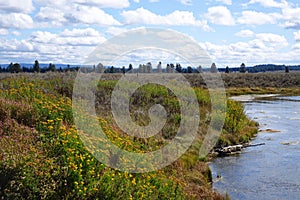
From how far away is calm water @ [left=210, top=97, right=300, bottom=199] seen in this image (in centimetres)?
1096

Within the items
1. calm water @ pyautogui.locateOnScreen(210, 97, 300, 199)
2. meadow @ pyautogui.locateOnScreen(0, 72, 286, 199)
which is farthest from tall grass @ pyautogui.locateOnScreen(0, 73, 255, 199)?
calm water @ pyautogui.locateOnScreen(210, 97, 300, 199)

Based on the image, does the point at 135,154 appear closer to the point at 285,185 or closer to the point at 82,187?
the point at 82,187

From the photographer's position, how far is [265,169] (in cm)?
1327

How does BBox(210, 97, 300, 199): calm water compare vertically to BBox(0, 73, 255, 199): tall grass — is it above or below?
below

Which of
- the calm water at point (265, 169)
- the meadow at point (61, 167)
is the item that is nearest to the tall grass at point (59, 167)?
the meadow at point (61, 167)

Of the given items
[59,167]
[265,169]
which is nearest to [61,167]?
[59,167]

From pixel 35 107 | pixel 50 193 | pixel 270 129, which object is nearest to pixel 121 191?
pixel 50 193

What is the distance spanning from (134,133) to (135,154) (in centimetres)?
345

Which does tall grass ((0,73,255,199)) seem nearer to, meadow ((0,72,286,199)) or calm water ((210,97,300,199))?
meadow ((0,72,286,199))

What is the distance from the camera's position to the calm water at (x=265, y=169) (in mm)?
10961

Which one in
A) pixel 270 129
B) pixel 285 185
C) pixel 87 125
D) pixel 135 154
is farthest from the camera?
pixel 270 129

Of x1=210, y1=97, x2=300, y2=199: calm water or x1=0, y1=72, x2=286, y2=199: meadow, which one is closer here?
x1=0, y1=72, x2=286, y2=199: meadow

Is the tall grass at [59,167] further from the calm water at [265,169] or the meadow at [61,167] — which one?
the calm water at [265,169]

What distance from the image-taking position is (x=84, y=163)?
6680 millimetres
